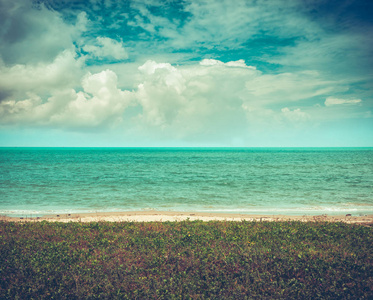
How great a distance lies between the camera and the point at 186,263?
693 cm

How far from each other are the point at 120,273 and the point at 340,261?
6492mm

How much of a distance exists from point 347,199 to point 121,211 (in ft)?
71.5

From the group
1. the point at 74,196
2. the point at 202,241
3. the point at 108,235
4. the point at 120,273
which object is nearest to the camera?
the point at 120,273

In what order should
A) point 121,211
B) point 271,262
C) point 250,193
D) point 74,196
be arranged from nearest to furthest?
1. point 271,262
2. point 121,211
3. point 74,196
4. point 250,193

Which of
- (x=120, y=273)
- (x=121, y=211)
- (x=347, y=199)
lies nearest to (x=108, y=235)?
(x=120, y=273)

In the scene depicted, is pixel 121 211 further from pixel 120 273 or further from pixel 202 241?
pixel 120 273

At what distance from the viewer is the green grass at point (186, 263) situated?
5.67m

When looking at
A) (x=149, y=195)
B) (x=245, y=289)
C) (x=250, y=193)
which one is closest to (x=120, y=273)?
(x=245, y=289)

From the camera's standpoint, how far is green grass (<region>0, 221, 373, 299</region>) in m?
5.67

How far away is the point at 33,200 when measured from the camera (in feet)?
73.6

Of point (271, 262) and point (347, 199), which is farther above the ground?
point (271, 262)

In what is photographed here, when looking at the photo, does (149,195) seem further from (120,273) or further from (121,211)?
(120,273)

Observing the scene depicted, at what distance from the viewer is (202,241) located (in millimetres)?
→ 8758

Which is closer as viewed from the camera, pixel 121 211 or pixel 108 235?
pixel 108 235
